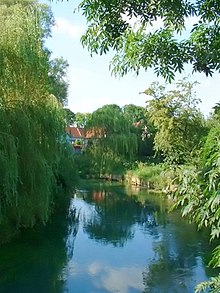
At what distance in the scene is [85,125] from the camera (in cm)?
2639

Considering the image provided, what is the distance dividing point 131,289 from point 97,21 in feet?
19.8

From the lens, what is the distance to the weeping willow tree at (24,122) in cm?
738

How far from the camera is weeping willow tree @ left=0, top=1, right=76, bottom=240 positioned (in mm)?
7383

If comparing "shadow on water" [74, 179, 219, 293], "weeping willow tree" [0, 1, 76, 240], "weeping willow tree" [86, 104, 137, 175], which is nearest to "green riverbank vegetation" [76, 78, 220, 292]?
"weeping willow tree" [86, 104, 137, 175]

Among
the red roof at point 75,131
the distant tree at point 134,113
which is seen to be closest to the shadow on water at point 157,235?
the red roof at point 75,131

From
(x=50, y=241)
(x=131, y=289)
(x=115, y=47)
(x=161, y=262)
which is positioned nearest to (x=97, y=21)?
(x=115, y=47)

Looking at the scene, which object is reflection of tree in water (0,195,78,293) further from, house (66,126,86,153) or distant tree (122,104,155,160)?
distant tree (122,104,155,160)

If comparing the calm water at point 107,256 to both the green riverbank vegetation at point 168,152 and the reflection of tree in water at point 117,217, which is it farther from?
the green riverbank vegetation at point 168,152

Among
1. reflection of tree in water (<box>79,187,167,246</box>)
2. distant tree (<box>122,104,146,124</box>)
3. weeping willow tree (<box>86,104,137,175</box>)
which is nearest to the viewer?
reflection of tree in water (<box>79,187,167,246</box>)

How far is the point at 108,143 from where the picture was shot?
2552 cm

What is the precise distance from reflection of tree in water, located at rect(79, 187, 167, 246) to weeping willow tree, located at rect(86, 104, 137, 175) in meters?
5.64

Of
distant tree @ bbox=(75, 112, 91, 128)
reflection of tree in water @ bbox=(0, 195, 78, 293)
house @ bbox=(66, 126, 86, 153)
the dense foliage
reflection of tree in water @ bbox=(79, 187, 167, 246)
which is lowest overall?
reflection of tree in water @ bbox=(0, 195, 78, 293)

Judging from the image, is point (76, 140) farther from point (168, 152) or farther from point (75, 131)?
point (168, 152)

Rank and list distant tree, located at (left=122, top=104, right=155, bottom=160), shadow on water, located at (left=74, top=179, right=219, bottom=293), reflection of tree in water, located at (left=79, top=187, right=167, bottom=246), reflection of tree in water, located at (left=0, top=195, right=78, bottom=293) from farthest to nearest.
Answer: distant tree, located at (left=122, top=104, right=155, bottom=160), reflection of tree in water, located at (left=79, top=187, right=167, bottom=246), shadow on water, located at (left=74, top=179, right=219, bottom=293), reflection of tree in water, located at (left=0, top=195, right=78, bottom=293)
